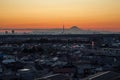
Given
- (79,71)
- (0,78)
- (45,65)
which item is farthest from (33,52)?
(0,78)

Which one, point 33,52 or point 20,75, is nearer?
point 20,75

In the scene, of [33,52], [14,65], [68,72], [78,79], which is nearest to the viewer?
[78,79]

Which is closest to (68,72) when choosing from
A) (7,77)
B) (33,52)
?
(7,77)

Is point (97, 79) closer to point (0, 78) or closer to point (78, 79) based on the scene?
point (78, 79)

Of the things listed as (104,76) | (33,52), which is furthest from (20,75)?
(33,52)

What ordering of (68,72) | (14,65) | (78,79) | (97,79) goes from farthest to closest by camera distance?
(14,65) → (68,72) → (78,79) → (97,79)

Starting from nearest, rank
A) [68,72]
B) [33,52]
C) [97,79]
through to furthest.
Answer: [97,79]
[68,72]
[33,52]

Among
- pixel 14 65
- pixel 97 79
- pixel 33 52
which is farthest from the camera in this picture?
pixel 33 52

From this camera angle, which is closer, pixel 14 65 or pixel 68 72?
pixel 68 72

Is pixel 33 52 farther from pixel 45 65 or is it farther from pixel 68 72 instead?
pixel 68 72
